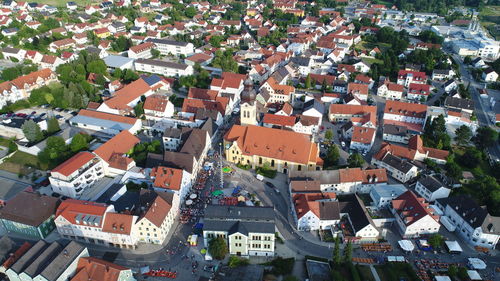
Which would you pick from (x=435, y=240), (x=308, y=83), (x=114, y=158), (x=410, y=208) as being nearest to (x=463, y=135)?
(x=410, y=208)

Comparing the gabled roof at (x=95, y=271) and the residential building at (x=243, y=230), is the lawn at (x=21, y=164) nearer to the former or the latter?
the gabled roof at (x=95, y=271)

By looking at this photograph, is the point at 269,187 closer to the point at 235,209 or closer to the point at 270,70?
the point at 235,209

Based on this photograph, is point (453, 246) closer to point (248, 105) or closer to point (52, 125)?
point (248, 105)

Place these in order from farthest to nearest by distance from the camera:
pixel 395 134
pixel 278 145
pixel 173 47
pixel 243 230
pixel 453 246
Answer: pixel 173 47
pixel 395 134
pixel 278 145
pixel 453 246
pixel 243 230

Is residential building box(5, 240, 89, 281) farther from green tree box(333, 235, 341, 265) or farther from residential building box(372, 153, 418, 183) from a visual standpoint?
residential building box(372, 153, 418, 183)

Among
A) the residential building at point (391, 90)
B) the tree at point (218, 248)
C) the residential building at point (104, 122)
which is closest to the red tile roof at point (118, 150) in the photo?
the residential building at point (104, 122)

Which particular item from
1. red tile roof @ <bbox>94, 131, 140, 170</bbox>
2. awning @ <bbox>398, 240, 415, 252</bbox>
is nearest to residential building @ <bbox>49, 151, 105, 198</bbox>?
red tile roof @ <bbox>94, 131, 140, 170</bbox>
